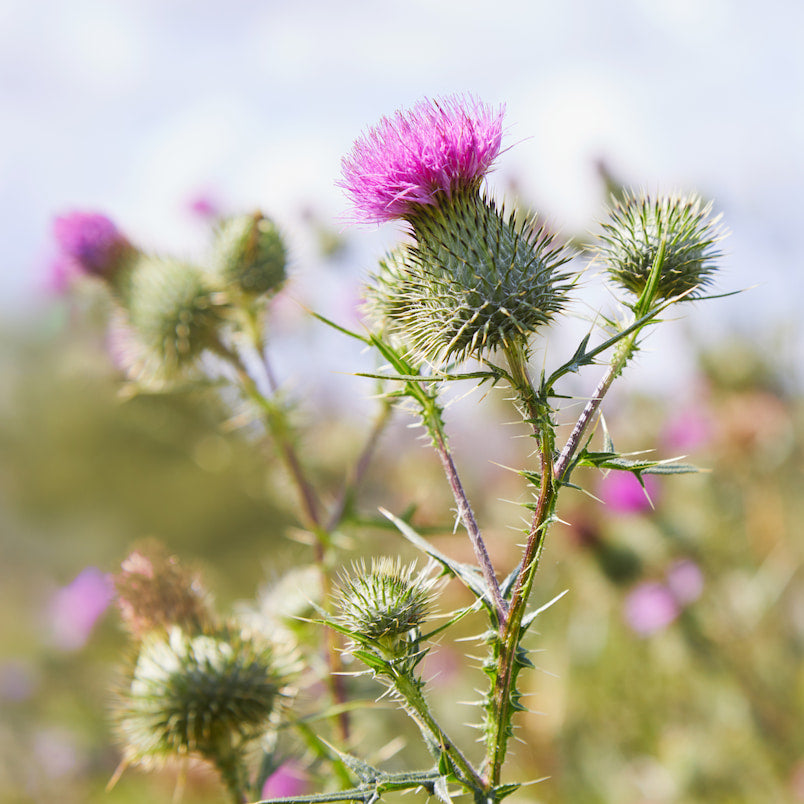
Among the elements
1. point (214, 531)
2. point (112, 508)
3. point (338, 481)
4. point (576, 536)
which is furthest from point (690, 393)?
point (112, 508)

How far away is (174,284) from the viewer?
12.1 feet

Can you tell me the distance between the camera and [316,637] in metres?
3.07

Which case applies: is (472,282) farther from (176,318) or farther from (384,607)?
(176,318)

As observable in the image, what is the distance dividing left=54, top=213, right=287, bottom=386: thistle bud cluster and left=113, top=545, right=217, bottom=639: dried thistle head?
1.27 m

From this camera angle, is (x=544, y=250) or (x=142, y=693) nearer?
(x=544, y=250)

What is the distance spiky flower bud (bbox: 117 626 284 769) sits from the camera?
7.89 feet

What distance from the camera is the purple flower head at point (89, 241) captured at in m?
4.16

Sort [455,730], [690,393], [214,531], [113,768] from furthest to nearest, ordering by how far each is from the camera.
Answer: [214,531]
[690,393]
[113,768]
[455,730]

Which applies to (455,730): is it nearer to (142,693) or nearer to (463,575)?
(142,693)

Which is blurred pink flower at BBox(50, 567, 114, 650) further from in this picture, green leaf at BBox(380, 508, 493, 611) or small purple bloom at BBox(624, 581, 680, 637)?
green leaf at BBox(380, 508, 493, 611)

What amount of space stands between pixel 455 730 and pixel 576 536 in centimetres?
239

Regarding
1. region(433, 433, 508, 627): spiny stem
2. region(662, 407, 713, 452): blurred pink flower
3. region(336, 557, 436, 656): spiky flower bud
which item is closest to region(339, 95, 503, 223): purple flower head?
region(433, 433, 508, 627): spiny stem

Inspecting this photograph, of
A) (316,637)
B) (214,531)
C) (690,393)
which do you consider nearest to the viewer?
(316,637)

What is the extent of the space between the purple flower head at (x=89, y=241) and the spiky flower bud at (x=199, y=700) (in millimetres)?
2602
